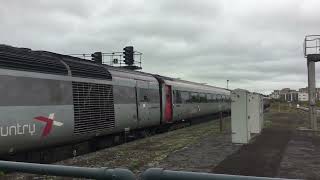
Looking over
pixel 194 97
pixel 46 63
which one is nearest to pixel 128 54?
pixel 194 97

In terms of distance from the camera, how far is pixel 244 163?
12.0 m

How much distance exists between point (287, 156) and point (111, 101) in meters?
6.52

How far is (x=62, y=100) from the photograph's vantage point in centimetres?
1295

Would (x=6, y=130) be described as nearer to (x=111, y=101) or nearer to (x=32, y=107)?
(x=32, y=107)

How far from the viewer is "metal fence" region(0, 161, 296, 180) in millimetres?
2504

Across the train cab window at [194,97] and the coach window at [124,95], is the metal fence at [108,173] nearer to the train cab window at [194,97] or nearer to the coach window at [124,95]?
the coach window at [124,95]

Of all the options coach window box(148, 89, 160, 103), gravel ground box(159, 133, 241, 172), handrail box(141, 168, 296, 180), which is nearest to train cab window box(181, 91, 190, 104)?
coach window box(148, 89, 160, 103)

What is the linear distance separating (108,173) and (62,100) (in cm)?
1048

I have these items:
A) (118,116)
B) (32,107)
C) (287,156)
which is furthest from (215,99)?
(32,107)

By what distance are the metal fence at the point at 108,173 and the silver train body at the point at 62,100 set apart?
24.5 ft

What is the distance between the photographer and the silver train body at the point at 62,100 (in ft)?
35.1

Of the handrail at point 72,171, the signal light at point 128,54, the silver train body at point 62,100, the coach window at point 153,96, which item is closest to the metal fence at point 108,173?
the handrail at point 72,171

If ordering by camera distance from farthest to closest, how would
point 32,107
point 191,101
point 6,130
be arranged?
1. point 191,101
2. point 32,107
3. point 6,130

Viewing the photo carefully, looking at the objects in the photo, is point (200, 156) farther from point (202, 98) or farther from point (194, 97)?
point (202, 98)
